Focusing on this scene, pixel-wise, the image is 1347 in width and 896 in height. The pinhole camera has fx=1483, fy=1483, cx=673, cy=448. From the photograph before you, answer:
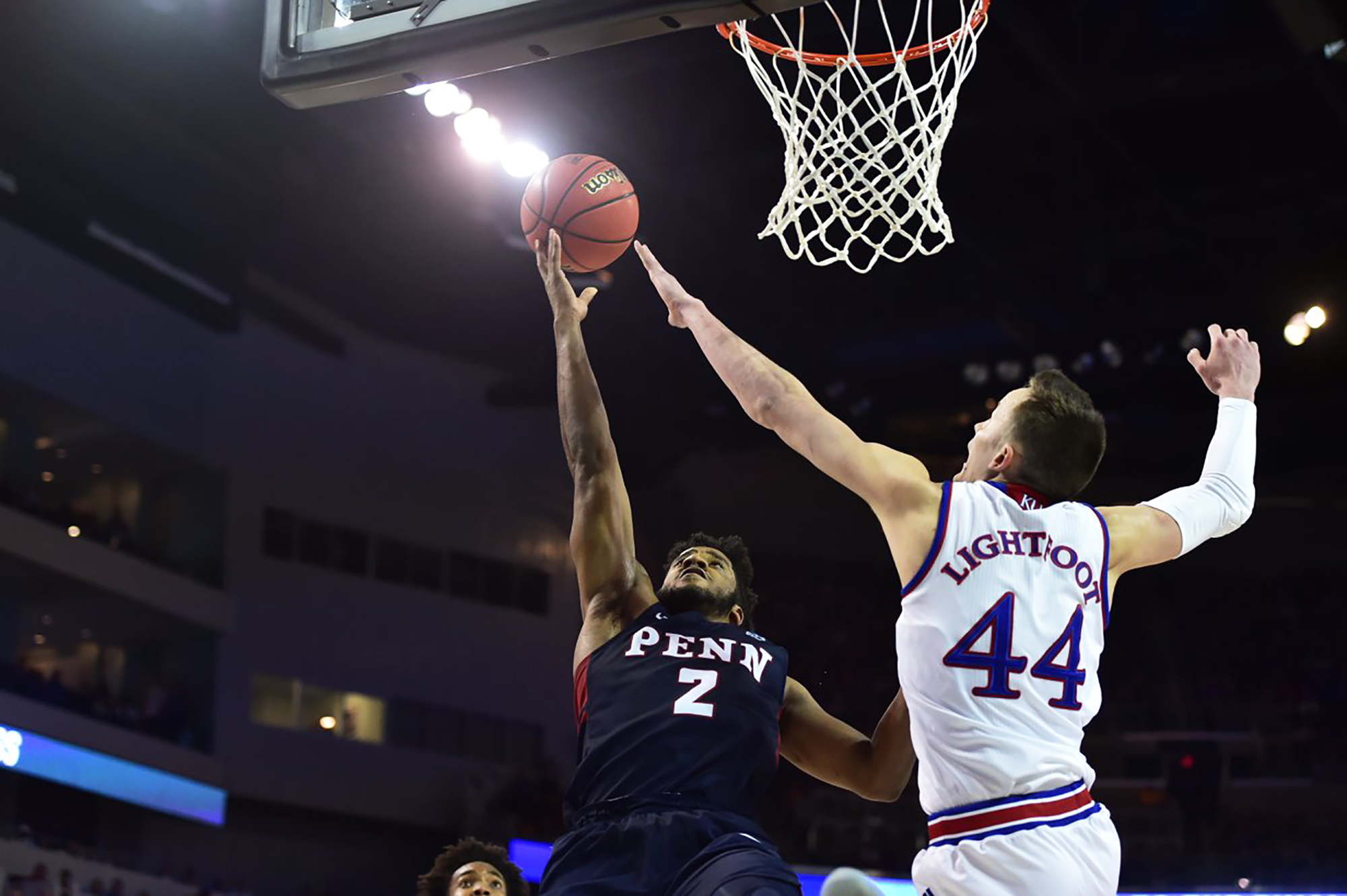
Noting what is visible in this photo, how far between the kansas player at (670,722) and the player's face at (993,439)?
878 millimetres

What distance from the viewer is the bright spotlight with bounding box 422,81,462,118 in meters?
10.5

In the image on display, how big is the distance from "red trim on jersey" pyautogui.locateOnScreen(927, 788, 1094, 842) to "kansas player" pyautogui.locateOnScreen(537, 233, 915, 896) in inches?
24.5

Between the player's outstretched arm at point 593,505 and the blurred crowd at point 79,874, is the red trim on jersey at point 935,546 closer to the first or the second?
the player's outstretched arm at point 593,505

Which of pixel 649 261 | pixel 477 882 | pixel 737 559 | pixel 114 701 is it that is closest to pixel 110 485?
pixel 114 701

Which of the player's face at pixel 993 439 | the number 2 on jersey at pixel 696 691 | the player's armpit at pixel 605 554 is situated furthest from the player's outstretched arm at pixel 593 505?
the player's face at pixel 993 439

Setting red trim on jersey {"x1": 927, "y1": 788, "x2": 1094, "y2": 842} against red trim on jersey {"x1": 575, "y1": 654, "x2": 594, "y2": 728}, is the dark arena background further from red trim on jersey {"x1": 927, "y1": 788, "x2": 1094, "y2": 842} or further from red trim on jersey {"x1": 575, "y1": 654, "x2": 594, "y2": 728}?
red trim on jersey {"x1": 927, "y1": 788, "x2": 1094, "y2": 842}

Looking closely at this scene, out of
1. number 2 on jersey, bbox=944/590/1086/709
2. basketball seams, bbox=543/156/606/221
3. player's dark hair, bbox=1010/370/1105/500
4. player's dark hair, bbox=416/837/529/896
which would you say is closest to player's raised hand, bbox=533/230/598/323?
basketball seams, bbox=543/156/606/221

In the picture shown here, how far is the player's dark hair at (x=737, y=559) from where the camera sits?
4.23m

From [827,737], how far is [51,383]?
16.0 meters

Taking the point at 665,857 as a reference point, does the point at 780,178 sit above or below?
above

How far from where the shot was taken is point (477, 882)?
5047 millimetres

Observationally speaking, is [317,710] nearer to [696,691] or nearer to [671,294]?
[696,691]

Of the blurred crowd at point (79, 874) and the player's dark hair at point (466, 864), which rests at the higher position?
the blurred crowd at point (79, 874)

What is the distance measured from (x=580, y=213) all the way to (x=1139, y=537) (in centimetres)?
231
